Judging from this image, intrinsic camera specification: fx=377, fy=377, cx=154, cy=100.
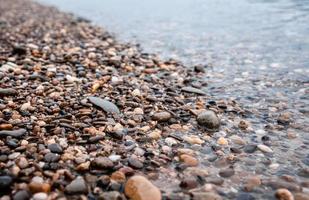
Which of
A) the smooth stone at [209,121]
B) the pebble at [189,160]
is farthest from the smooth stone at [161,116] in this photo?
the pebble at [189,160]

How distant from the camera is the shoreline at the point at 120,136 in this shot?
399 centimetres

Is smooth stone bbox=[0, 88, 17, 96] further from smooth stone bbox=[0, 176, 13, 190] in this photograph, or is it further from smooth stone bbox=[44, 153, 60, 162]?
smooth stone bbox=[0, 176, 13, 190]

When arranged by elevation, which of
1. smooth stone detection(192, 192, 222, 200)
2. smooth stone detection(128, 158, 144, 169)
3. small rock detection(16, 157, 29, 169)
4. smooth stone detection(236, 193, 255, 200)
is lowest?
smooth stone detection(236, 193, 255, 200)

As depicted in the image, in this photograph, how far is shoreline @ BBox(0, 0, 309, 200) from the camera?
3988 mm

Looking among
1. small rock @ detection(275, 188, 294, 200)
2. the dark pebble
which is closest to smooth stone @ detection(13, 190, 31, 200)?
Result: the dark pebble

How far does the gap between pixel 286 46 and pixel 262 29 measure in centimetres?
260

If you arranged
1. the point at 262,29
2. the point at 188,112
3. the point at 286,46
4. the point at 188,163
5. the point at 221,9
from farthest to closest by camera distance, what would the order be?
the point at 221,9, the point at 262,29, the point at 286,46, the point at 188,112, the point at 188,163

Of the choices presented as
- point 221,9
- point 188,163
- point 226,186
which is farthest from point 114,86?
point 221,9

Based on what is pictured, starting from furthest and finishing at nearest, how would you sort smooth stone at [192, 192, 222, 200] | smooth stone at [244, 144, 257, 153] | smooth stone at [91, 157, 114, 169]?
1. smooth stone at [244, 144, 257, 153]
2. smooth stone at [91, 157, 114, 169]
3. smooth stone at [192, 192, 222, 200]

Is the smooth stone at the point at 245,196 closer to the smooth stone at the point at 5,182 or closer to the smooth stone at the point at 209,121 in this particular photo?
the smooth stone at the point at 209,121

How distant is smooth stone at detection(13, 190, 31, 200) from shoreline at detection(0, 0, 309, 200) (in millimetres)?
11

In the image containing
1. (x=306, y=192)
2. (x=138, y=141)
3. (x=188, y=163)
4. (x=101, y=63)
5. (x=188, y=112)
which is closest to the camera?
(x=306, y=192)

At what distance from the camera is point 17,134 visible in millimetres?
4777

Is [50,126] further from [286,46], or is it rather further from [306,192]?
[286,46]
